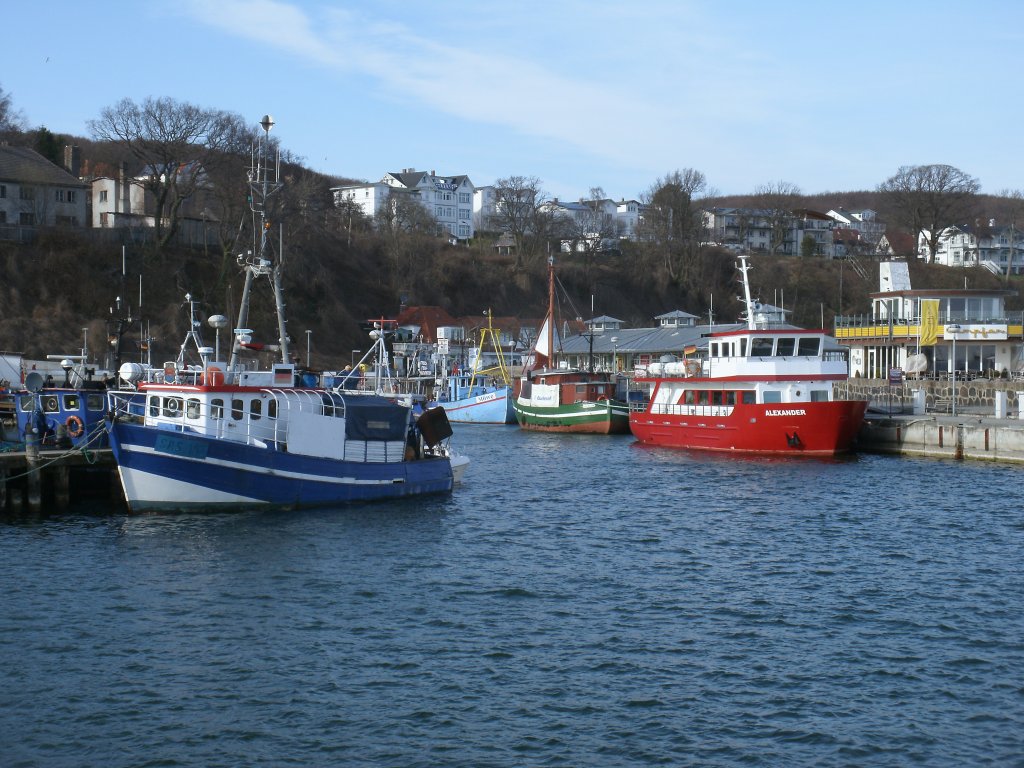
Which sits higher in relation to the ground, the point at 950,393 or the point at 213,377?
the point at 213,377

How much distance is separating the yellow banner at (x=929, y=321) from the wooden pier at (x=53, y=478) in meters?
48.8

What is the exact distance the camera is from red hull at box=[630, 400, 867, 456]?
48.6 meters

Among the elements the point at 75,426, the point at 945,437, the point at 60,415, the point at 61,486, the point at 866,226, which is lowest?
the point at 61,486

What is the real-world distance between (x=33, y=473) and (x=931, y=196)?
390ft

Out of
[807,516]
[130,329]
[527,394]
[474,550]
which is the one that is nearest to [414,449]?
[474,550]

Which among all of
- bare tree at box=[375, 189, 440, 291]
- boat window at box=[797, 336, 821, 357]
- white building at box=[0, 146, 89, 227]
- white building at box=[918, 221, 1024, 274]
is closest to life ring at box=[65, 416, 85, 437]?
boat window at box=[797, 336, 821, 357]

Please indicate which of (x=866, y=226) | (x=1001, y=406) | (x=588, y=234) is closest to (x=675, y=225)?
(x=588, y=234)

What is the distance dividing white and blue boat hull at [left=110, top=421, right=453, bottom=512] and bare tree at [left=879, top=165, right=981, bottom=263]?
113 m

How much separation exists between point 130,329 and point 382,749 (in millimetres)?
73116

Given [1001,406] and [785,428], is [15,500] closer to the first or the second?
[785,428]

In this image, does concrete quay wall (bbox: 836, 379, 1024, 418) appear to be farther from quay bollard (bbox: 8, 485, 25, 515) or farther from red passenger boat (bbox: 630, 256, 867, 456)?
quay bollard (bbox: 8, 485, 25, 515)

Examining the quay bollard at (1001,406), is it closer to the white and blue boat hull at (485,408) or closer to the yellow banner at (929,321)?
the yellow banner at (929,321)

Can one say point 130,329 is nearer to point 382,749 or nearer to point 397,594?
point 397,594

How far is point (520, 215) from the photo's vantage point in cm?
14062
